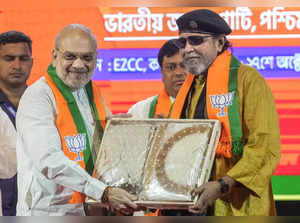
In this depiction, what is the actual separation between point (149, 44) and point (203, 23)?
0.43 meters

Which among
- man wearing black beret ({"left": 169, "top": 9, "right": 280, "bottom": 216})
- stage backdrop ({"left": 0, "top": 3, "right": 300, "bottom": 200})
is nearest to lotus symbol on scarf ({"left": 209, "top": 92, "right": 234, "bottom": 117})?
man wearing black beret ({"left": 169, "top": 9, "right": 280, "bottom": 216})

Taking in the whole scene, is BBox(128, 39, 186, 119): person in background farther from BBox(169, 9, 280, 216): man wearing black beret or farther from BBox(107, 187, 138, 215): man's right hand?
BBox(107, 187, 138, 215): man's right hand

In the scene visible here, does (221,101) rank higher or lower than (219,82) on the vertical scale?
lower

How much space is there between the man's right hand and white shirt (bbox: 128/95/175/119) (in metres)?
0.51

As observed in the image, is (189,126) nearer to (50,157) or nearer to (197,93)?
(197,93)

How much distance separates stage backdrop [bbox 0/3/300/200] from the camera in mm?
3334

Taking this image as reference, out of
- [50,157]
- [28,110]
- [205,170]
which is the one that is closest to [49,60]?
[28,110]

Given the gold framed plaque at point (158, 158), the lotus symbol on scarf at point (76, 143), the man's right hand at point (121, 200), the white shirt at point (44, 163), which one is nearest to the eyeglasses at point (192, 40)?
the gold framed plaque at point (158, 158)

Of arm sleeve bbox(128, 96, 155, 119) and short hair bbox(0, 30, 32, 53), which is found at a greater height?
short hair bbox(0, 30, 32, 53)

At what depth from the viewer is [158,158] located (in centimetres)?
300

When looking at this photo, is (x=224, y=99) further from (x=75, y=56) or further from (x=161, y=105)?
(x=75, y=56)

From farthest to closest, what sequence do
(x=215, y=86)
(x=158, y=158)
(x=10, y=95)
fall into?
1. (x=10, y=95)
2. (x=215, y=86)
3. (x=158, y=158)

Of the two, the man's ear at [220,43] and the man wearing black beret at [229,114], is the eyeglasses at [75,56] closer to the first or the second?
the man wearing black beret at [229,114]

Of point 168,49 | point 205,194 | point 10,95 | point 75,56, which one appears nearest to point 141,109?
point 168,49
